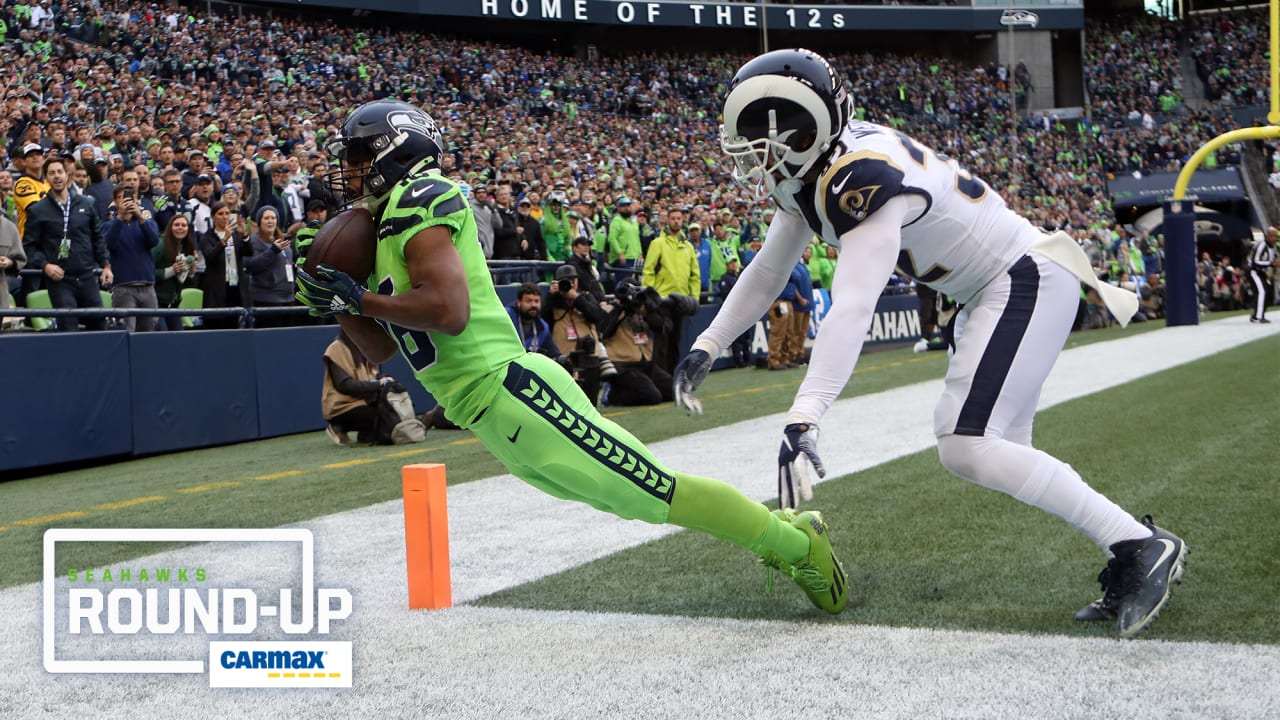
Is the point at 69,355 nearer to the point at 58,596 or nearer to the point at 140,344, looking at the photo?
the point at 140,344

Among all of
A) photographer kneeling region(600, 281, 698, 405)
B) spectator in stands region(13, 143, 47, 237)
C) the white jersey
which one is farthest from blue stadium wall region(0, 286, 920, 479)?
the white jersey

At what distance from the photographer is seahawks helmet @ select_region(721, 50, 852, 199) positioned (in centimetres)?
356

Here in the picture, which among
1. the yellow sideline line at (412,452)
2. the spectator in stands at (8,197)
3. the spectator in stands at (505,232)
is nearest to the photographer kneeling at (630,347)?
the spectator in stands at (505,232)

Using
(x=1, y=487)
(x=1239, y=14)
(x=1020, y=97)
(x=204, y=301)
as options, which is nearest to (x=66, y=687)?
(x=1, y=487)

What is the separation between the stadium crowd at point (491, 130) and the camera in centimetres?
1157

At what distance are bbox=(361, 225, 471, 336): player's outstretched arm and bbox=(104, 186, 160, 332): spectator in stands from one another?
25.4ft

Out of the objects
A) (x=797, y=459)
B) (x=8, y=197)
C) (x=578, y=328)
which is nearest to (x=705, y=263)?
(x=578, y=328)

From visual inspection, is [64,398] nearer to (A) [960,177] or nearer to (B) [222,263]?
(B) [222,263]

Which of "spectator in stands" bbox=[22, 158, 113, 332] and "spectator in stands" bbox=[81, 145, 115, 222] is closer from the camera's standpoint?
"spectator in stands" bbox=[22, 158, 113, 332]

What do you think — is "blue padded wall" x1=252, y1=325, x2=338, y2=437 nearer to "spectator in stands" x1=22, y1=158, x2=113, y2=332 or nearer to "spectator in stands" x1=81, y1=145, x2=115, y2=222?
"spectator in stands" x1=22, y1=158, x2=113, y2=332

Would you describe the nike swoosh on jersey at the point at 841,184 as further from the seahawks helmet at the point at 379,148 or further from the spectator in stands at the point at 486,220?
the spectator in stands at the point at 486,220

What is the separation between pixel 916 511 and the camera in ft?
19.1

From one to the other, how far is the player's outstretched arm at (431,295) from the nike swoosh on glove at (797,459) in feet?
3.23

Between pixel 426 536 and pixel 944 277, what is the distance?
1883 millimetres
